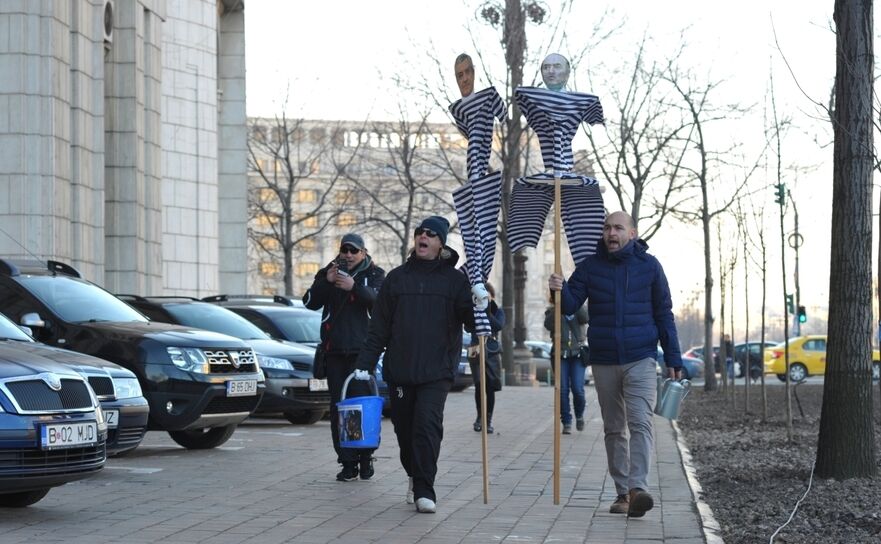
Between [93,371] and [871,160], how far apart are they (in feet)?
19.2

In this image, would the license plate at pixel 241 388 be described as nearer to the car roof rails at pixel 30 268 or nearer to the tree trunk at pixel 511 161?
the car roof rails at pixel 30 268

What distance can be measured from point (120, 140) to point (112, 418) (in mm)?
19738

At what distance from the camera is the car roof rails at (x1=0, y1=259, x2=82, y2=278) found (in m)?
13.9

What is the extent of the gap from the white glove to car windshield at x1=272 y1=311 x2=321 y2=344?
10065 mm

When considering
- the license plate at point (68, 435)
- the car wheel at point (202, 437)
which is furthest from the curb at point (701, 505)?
the car wheel at point (202, 437)

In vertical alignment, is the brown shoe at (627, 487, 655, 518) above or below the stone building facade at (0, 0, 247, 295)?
below

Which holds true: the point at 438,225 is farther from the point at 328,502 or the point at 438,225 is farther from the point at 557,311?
the point at 328,502

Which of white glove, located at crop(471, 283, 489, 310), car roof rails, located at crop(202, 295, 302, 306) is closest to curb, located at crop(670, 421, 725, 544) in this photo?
white glove, located at crop(471, 283, 489, 310)

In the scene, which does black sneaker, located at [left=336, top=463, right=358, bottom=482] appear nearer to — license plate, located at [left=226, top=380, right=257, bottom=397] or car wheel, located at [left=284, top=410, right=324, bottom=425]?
license plate, located at [left=226, top=380, right=257, bottom=397]

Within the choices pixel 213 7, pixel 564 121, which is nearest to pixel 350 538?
pixel 564 121

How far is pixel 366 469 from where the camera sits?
460 inches

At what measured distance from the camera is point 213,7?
38.0m

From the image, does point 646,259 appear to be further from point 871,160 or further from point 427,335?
point 871,160

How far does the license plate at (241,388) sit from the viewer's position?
1383 cm
